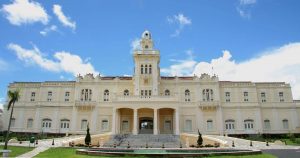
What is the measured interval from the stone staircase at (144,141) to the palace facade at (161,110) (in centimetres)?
772

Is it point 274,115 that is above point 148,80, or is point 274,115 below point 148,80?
below

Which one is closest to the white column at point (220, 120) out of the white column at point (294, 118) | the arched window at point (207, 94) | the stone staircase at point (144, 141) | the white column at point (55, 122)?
the arched window at point (207, 94)

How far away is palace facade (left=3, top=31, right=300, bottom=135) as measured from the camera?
50625 millimetres

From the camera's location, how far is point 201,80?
2089 inches

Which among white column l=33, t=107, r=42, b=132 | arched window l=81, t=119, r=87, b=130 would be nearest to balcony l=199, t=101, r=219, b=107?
arched window l=81, t=119, r=87, b=130

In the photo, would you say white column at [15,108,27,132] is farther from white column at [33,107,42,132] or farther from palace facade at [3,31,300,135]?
white column at [33,107,42,132]

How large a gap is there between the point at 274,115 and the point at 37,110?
46.0m

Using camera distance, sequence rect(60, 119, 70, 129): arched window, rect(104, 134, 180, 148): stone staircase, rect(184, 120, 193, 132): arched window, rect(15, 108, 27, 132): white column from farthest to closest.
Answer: rect(15, 108, 27, 132): white column → rect(60, 119, 70, 129): arched window → rect(184, 120, 193, 132): arched window → rect(104, 134, 180, 148): stone staircase

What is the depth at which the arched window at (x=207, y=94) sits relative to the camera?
52219mm

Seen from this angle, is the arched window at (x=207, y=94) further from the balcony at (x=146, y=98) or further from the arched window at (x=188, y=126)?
the balcony at (x=146, y=98)

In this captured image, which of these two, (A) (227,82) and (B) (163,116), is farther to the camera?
(A) (227,82)

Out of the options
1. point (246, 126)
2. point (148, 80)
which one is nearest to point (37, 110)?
point (148, 80)

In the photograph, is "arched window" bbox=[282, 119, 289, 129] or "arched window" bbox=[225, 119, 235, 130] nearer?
"arched window" bbox=[225, 119, 235, 130]

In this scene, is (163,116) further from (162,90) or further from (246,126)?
(246,126)
